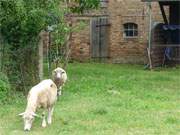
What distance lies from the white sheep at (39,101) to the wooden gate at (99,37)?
17.3 metres

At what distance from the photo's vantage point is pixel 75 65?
1134 inches

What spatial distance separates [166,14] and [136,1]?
4.98 ft

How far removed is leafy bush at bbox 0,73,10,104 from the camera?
53.1 feet

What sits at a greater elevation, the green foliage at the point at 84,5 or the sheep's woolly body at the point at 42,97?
the green foliage at the point at 84,5

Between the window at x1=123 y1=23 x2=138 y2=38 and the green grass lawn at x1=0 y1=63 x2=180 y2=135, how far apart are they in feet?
24.2

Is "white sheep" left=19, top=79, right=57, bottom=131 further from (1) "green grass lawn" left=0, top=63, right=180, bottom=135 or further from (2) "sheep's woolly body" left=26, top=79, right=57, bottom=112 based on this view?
(1) "green grass lawn" left=0, top=63, right=180, bottom=135

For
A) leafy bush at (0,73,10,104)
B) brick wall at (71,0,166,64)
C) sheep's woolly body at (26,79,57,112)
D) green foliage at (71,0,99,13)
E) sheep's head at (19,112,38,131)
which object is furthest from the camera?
brick wall at (71,0,166,64)

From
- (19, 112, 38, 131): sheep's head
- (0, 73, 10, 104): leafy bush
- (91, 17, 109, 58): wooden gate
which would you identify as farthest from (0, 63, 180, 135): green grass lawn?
(91, 17, 109, 58): wooden gate

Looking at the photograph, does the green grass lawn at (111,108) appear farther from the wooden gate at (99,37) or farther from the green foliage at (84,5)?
the wooden gate at (99,37)

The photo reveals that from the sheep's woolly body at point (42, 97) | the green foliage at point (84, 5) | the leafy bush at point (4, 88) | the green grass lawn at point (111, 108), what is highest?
the green foliage at point (84, 5)

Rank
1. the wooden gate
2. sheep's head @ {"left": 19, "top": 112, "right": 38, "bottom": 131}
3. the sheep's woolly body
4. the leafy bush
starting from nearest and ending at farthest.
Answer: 1. sheep's head @ {"left": 19, "top": 112, "right": 38, "bottom": 131}
2. the sheep's woolly body
3. the leafy bush
4. the wooden gate

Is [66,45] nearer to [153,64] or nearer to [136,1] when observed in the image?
[153,64]

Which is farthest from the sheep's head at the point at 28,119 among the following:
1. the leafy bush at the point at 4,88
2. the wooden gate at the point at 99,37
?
the wooden gate at the point at 99,37

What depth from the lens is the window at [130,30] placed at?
3097cm
